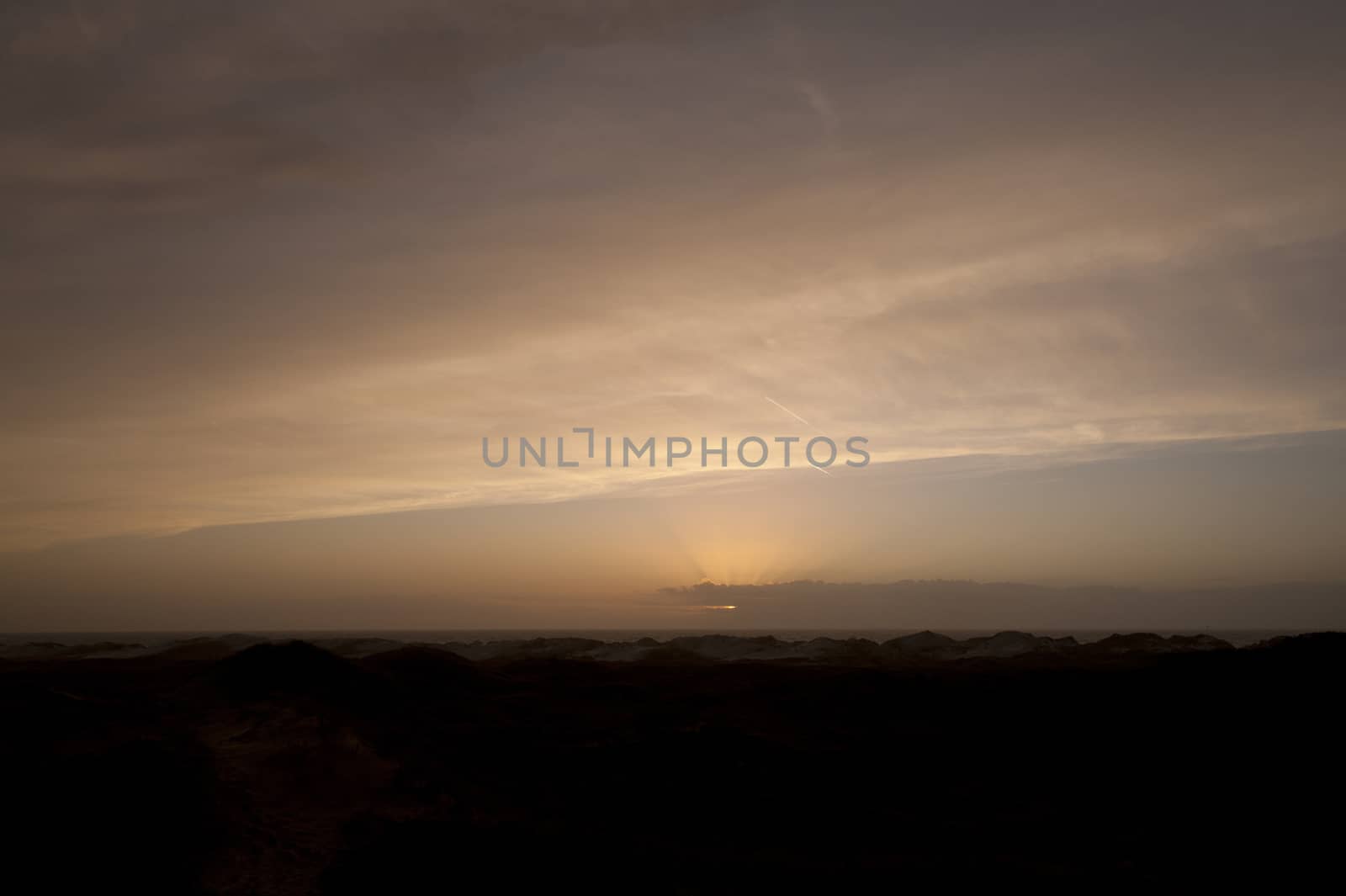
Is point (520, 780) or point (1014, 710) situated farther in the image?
point (1014, 710)

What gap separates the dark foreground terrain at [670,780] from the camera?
1546 centimetres

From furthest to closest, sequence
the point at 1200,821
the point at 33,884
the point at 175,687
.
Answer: the point at 175,687 → the point at 1200,821 → the point at 33,884

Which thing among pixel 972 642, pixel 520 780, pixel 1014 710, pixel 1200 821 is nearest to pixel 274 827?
pixel 520 780

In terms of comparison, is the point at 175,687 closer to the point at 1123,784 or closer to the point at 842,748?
the point at 842,748

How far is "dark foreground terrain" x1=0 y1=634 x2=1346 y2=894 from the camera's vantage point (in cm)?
1546

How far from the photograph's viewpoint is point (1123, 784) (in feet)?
68.8

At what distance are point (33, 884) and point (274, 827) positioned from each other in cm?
389

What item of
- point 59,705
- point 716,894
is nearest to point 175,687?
point 59,705

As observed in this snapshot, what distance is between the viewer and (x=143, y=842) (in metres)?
15.2

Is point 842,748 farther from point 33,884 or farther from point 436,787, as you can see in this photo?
point 33,884

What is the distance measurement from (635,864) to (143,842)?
8661mm

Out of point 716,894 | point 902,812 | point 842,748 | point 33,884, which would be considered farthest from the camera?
point 842,748

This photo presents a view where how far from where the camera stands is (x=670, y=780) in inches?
854

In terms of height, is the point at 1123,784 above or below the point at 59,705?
below
